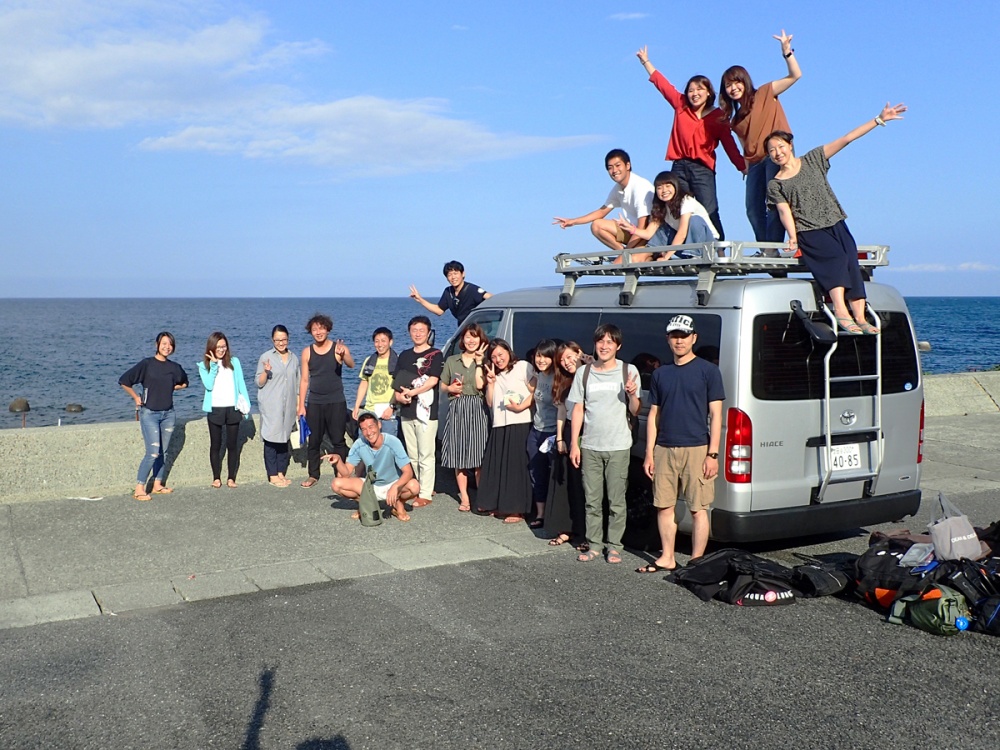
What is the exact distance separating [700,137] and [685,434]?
10.6ft

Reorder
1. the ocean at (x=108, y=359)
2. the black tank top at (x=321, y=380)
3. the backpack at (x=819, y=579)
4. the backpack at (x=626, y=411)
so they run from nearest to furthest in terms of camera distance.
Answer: the backpack at (x=819, y=579) < the backpack at (x=626, y=411) < the black tank top at (x=321, y=380) < the ocean at (x=108, y=359)

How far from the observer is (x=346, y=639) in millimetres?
5430

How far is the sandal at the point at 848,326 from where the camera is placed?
6590 millimetres

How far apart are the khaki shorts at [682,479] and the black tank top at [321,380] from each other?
4.07m

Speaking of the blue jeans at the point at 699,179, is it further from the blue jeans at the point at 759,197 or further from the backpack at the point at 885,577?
the backpack at the point at 885,577

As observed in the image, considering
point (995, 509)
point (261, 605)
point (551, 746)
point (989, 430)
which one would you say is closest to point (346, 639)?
point (261, 605)

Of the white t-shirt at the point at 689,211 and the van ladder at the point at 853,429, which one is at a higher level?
the white t-shirt at the point at 689,211

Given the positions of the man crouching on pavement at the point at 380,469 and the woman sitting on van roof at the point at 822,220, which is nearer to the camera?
the woman sitting on van roof at the point at 822,220

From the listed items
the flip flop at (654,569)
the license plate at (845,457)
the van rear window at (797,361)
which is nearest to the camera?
the van rear window at (797,361)

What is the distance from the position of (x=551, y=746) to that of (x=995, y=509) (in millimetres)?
6586

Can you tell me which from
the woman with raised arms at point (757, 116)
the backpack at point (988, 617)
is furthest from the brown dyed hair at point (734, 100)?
the backpack at point (988, 617)

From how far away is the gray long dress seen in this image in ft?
31.4

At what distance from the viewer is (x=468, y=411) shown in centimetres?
876

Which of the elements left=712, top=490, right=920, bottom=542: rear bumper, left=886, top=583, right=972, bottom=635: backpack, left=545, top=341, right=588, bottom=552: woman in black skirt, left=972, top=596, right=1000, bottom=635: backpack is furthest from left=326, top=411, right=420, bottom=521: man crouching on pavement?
left=972, top=596, right=1000, bottom=635: backpack
